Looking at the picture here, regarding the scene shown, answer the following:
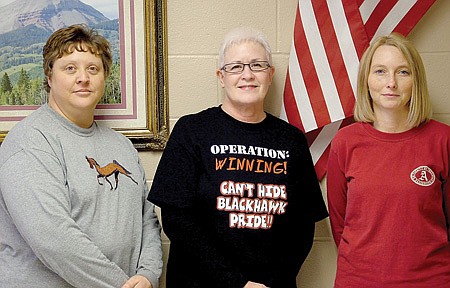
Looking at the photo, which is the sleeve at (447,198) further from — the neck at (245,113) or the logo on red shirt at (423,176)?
the neck at (245,113)

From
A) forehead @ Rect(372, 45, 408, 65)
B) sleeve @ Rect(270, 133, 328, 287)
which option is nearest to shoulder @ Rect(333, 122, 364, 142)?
sleeve @ Rect(270, 133, 328, 287)

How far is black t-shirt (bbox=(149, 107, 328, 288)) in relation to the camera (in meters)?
1.90

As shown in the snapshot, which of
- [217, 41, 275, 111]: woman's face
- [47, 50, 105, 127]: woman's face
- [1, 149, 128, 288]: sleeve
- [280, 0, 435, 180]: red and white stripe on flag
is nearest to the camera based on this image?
[1, 149, 128, 288]: sleeve

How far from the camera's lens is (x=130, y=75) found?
2.21m

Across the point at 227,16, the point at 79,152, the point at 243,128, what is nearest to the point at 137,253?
the point at 79,152

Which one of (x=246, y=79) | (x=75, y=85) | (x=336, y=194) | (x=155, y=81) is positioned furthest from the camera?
(x=155, y=81)

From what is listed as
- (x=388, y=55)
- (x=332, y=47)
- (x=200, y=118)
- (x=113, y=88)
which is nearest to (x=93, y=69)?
(x=113, y=88)

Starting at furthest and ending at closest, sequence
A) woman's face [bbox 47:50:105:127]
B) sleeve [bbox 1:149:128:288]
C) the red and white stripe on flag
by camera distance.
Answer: the red and white stripe on flag
woman's face [bbox 47:50:105:127]
sleeve [bbox 1:149:128:288]

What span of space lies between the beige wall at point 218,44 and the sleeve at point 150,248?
0.74 ft

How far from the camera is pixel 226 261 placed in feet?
6.20

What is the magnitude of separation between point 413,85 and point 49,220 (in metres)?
1.22

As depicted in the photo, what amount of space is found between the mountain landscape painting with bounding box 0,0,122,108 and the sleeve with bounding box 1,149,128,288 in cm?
52

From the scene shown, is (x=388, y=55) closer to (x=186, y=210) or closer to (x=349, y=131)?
(x=349, y=131)

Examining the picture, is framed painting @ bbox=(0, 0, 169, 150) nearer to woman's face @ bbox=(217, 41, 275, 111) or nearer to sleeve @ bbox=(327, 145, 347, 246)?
woman's face @ bbox=(217, 41, 275, 111)
